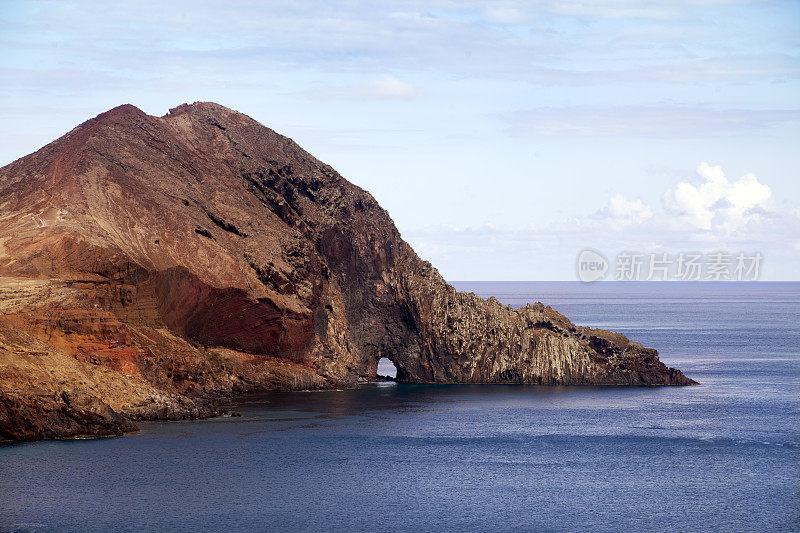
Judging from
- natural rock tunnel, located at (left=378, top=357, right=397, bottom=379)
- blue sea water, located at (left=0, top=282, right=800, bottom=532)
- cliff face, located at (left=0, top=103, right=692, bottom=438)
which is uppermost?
cliff face, located at (left=0, top=103, right=692, bottom=438)

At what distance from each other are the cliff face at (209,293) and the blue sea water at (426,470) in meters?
6.12

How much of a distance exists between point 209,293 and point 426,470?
43700 millimetres

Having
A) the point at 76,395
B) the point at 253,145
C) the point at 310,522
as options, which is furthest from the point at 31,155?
the point at 310,522

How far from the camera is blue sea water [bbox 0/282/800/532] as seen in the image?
60.3 m

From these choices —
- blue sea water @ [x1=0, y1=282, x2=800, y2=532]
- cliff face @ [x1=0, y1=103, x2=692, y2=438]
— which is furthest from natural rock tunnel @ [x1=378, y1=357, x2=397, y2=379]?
blue sea water @ [x1=0, y1=282, x2=800, y2=532]

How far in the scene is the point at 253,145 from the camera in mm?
133125

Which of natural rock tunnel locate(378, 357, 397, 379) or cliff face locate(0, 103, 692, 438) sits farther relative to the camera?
natural rock tunnel locate(378, 357, 397, 379)

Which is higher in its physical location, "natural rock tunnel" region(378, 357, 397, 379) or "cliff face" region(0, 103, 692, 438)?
"cliff face" region(0, 103, 692, 438)

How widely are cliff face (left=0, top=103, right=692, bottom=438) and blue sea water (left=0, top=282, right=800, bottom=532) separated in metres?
6.12

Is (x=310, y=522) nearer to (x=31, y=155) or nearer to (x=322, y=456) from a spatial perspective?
(x=322, y=456)

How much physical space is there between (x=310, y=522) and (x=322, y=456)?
19.1 m

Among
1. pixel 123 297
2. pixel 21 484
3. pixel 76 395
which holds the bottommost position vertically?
pixel 21 484

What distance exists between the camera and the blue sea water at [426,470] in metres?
60.3

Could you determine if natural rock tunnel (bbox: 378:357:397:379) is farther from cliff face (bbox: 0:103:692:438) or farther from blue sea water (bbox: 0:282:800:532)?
blue sea water (bbox: 0:282:800:532)
